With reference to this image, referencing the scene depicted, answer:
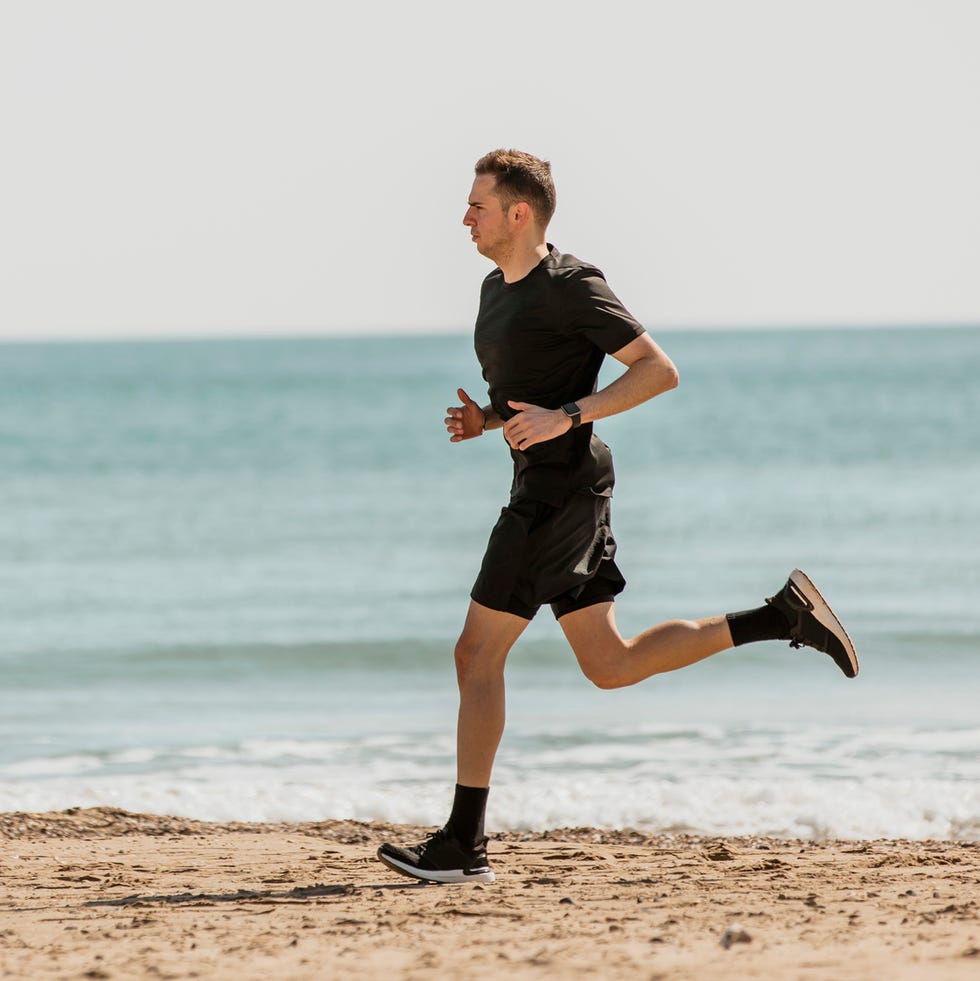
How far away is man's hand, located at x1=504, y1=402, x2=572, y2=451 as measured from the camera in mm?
3965

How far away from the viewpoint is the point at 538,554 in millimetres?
4086

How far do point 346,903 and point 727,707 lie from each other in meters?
4.41

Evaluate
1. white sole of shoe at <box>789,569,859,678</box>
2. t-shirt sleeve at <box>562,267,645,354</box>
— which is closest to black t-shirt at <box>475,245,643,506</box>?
t-shirt sleeve at <box>562,267,645,354</box>

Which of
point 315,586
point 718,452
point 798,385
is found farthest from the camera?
point 798,385

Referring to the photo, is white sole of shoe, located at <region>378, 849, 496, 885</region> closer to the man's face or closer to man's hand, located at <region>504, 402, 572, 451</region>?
man's hand, located at <region>504, 402, 572, 451</region>

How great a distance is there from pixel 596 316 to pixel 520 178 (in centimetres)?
47

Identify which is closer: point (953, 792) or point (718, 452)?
point (953, 792)

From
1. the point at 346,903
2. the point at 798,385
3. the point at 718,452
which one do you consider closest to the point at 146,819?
the point at 346,903

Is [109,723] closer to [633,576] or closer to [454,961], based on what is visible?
[454,961]

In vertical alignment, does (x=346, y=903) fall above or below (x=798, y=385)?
below

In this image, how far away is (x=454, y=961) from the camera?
3281mm

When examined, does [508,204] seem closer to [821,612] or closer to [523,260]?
[523,260]

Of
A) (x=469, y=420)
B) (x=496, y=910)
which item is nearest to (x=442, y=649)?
(x=469, y=420)

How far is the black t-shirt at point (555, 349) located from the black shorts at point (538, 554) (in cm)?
5
